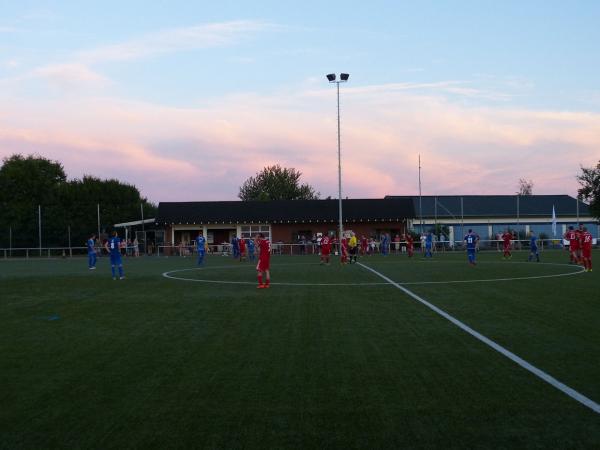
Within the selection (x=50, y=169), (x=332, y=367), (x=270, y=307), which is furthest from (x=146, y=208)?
(x=332, y=367)

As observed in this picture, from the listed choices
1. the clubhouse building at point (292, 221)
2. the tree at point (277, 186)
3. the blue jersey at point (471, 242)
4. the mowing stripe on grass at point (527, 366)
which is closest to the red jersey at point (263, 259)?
the mowing stripe on grass at point (527, 366)

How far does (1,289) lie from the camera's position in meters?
19.6

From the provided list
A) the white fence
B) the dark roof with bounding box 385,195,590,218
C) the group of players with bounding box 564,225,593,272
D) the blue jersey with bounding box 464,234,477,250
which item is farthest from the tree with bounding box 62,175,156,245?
the group of players with bounding box 564,225,593,272

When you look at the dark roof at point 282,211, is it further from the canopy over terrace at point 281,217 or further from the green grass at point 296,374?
the green grass at point 296,374

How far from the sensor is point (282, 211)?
64.0 metres

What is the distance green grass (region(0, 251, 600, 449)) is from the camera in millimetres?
5504

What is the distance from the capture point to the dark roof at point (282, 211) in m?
61.5

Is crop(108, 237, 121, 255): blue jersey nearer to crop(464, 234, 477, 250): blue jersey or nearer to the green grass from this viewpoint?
the green grass

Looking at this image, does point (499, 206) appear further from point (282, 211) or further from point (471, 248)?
point (471, 248)

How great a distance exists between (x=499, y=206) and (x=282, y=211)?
25.7m

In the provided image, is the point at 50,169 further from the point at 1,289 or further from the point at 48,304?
the point at 48,304

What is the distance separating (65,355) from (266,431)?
184 inches

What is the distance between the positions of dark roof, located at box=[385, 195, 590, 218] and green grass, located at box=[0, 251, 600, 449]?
56.0m

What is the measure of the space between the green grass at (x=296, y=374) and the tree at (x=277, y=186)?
292ft
